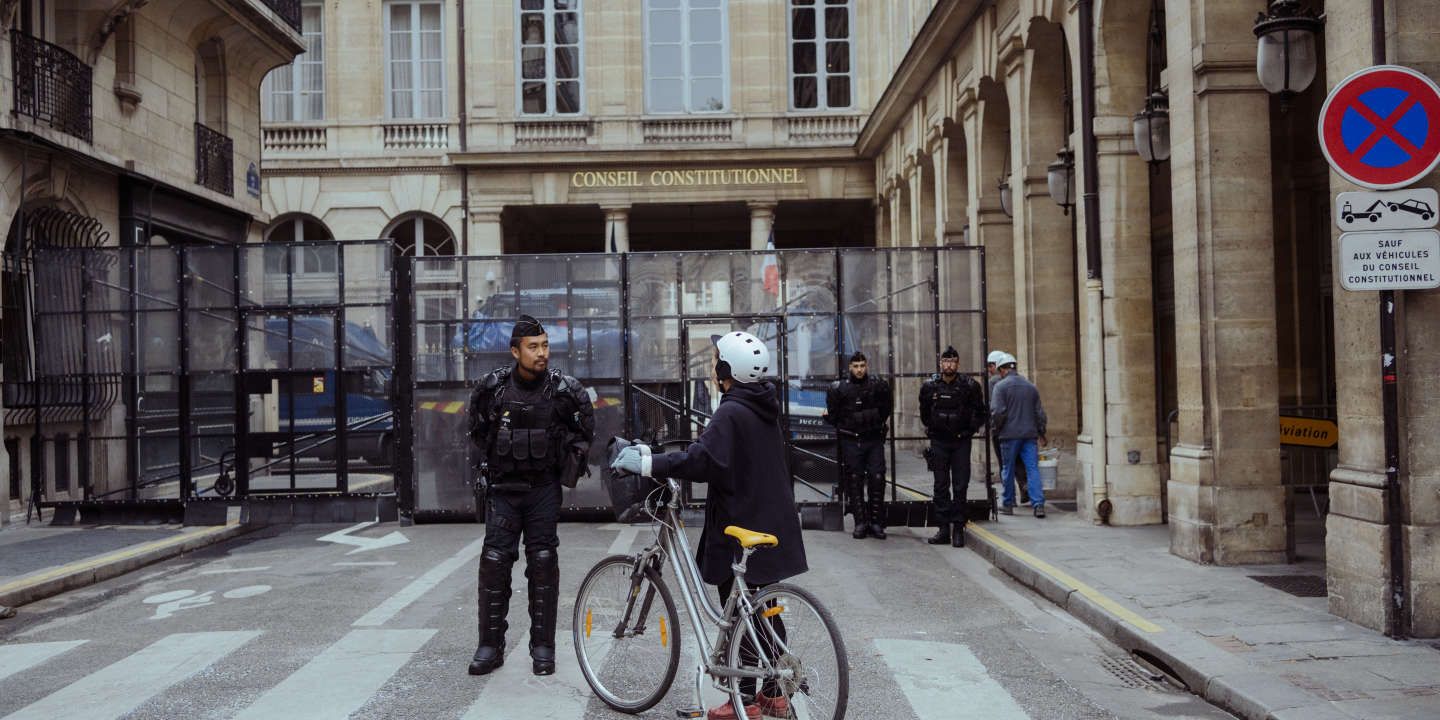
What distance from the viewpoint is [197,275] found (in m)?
14.6

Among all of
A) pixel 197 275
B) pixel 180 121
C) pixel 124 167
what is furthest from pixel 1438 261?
pixel 180 121

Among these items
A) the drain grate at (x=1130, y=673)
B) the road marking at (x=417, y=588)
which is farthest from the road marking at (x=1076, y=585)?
the road marking at (x=417, y=588)

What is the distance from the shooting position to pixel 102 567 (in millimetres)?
10633

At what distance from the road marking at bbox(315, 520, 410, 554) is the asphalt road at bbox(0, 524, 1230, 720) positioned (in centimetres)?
64

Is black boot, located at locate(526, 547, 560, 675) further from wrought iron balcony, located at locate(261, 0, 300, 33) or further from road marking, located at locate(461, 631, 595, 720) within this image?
Result: wrought iron balcony, located at locate(261, 0, 300, 33)

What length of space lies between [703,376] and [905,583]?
4941mm

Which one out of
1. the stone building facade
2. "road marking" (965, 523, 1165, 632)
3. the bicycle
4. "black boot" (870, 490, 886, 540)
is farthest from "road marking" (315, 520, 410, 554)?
the bicycle

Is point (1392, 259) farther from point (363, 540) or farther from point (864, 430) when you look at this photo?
point (363, 540)

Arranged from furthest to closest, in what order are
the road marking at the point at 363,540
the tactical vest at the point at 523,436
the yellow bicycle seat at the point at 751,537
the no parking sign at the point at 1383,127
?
A: the road marking at the point at 363,540, the no parking sign at the point at 1383,127, the tactical vest at the point at 523,436, the yellow bicycle seat at the point at 751,537

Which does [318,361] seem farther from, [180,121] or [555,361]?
[180,121]

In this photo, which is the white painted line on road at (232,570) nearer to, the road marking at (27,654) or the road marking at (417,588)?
the road marking at (417,588)

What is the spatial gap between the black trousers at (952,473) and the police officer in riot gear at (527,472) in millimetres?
6170

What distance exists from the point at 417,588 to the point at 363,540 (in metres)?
3.38

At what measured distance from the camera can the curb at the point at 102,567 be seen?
9.47 metres
